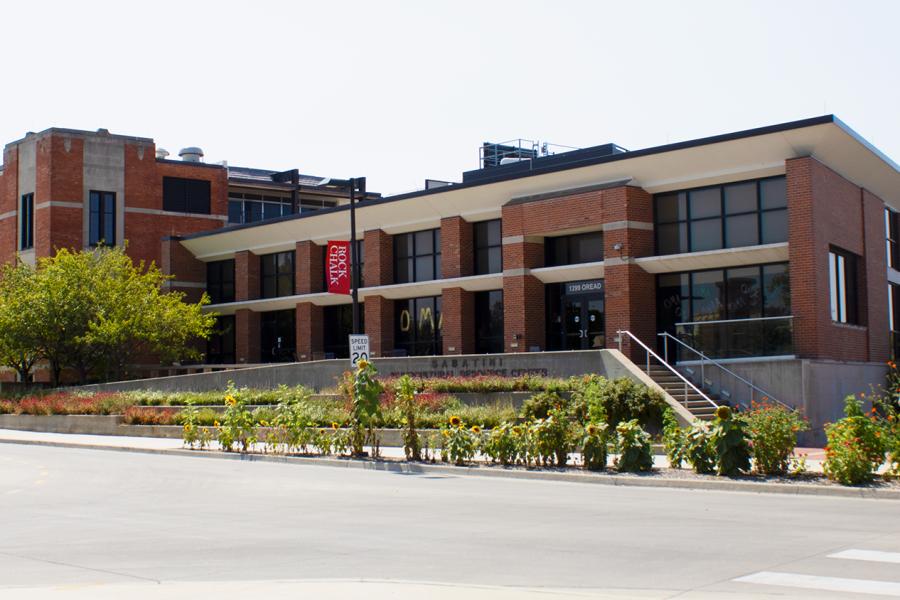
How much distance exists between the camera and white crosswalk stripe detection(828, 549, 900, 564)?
9844 mm

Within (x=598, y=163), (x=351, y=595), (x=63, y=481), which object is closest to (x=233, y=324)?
(x=598, y=163)

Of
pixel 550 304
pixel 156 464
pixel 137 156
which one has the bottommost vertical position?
pixel 156 464

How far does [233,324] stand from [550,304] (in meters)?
19.2

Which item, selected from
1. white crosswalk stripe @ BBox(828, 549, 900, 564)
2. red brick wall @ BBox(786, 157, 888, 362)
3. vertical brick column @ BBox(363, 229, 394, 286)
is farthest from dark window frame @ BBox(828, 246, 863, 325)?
white crosswalk stripe @ BBox(828, 549, 900, 564)

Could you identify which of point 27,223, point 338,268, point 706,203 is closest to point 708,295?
point 706,203

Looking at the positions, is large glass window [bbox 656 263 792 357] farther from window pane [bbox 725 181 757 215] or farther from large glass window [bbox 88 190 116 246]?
large glass window [bbox 88 190 116 246]

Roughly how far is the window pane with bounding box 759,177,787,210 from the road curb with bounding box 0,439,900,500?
570 inches

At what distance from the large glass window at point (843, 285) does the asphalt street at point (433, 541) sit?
1563cm

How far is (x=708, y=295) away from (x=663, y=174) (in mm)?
4093

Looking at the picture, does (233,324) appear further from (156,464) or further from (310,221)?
(156,464)

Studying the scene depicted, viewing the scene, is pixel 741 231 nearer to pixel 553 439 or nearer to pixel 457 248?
pixel 457 248

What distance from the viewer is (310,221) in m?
43.0

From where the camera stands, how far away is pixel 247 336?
4709 centimetres

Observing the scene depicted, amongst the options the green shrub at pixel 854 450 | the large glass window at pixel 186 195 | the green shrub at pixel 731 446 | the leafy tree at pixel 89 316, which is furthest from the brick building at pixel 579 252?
the green shrub at pixel 854 450
